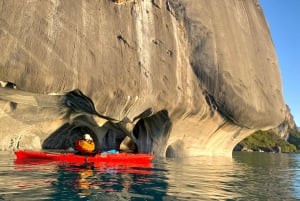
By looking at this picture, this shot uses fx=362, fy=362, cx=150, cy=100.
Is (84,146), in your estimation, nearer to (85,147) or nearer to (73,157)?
(85,147)

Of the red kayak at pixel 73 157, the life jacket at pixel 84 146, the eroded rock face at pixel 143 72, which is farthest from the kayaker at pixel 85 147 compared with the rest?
the eroded rock face at pixel 143 72

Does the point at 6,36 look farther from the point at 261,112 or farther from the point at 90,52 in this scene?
the point at 261,112

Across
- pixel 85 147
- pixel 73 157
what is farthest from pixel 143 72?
pixel 73 157

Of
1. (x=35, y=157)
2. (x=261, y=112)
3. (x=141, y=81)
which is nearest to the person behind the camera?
(x=35, y=157)

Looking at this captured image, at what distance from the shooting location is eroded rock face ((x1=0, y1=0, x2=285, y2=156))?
14711 millimetres

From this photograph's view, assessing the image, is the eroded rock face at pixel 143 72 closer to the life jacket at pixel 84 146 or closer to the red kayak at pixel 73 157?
the life jacket at pixel 84 146

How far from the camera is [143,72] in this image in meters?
18.4

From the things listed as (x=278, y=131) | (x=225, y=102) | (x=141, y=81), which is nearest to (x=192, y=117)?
(x=225, y=102)

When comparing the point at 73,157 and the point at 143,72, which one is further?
the point at 143,72

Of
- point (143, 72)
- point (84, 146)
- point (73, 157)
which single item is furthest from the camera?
point (143, 72)

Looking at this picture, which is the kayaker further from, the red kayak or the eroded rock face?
the eroded rock face

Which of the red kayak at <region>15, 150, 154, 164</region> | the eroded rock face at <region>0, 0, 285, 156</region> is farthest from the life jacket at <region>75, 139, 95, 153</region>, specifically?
the eroded rock face at <region>0, 0, 285, 156</region>

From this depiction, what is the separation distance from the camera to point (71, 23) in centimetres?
1575

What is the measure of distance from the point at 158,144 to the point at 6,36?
39.0ft
